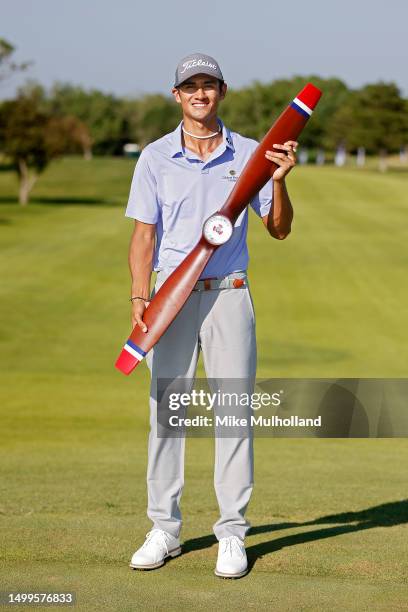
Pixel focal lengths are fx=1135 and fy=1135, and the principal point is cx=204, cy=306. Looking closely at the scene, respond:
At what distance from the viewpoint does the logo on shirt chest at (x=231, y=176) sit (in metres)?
5.10

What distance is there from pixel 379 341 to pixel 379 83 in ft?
437

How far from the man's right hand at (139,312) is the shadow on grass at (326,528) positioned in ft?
3.72

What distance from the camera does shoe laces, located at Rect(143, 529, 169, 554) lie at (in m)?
5.10

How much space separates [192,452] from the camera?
11445 mm

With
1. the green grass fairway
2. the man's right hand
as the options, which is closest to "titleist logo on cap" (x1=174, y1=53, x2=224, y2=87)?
the man's right hand

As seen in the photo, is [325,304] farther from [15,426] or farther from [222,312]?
[222,312]

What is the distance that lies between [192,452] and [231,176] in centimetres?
667

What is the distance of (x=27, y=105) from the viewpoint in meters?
65.4

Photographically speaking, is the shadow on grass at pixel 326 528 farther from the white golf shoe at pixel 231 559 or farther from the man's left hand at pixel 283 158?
the man's left hand at pixel 283 158

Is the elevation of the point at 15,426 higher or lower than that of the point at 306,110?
lower

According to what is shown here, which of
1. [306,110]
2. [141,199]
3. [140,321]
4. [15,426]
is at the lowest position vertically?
[15,426]

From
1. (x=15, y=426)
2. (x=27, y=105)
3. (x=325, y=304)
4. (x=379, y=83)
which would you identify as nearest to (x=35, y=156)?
(x=27, y=105)

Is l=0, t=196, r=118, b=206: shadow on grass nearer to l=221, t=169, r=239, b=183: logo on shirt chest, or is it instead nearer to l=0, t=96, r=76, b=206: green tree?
l=0, t=96, r=76, b=206: green tree

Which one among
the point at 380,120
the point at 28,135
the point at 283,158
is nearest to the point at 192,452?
the point at 283,158
